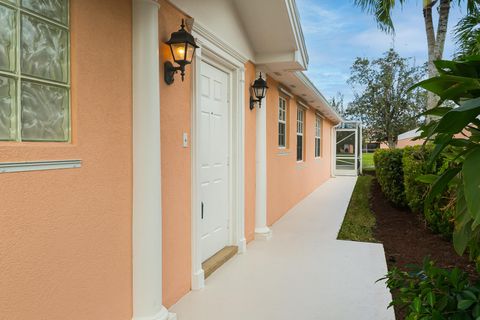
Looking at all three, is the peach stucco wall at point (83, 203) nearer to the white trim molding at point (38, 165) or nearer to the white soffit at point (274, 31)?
the white trim molding at point (38, 165)

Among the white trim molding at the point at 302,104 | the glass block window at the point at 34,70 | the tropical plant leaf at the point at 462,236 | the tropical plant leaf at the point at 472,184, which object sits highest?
the white trim molding at the point at 302,104

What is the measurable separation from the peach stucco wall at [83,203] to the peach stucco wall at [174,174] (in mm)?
560

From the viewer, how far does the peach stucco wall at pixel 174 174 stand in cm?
326

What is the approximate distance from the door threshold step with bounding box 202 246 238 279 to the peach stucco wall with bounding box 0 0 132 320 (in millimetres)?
1511

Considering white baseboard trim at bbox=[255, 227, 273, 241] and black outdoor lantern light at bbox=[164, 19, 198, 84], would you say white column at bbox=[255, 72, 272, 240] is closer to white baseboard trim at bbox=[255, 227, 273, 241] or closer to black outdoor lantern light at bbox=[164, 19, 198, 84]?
white baseboard trim at bbox=[255, 227, 273, 241]

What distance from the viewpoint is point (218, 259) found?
14.6ft

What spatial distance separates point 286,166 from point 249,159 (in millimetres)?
2851

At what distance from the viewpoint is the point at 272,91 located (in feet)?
22.3

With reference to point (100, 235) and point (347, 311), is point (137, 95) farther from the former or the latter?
point (347, 311)

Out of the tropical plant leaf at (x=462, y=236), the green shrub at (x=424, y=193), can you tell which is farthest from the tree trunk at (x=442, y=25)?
the tropical plant leaf at (x=462, y=236)

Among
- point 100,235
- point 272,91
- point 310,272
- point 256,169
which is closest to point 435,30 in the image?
point 272,91

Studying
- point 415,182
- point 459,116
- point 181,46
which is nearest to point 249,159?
point 181,46

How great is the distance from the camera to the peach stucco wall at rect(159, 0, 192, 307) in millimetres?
3258

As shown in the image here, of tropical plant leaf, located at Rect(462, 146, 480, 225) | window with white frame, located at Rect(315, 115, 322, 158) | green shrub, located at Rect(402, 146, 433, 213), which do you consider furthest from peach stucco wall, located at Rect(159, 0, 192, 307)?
window with white frame, located at Rect(315, 115, 322, 158)
